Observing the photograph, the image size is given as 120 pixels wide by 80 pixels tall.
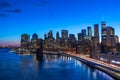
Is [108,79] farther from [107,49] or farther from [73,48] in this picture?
[73,48]

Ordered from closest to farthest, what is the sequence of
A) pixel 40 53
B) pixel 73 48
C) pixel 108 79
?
pixel 108 79 < pixel 40 53 < pixel 73 48

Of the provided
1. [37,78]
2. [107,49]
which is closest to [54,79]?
[37,78]

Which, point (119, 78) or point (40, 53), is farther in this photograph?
point (40, 53)

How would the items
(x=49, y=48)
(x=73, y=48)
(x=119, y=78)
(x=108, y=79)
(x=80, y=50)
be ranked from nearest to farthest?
(x=119, y=78)
(x=108, y=79)
(x=80, y=50)
(x=73, y=48)
(x=49, y=48)

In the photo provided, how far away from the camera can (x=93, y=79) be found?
125 ft

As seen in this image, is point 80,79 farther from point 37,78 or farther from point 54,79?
point 37,78

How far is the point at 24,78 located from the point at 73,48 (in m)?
109

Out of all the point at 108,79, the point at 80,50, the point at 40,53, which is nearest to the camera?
the point at 108,79

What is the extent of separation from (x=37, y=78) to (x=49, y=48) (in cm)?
12086

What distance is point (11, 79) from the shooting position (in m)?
38.4

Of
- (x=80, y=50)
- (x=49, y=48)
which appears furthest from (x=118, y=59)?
(x=49, y=48)

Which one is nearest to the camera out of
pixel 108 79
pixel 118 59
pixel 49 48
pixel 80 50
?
pixel 108 79

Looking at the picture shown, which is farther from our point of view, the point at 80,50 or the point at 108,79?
the point at 80,50

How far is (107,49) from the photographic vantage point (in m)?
116
